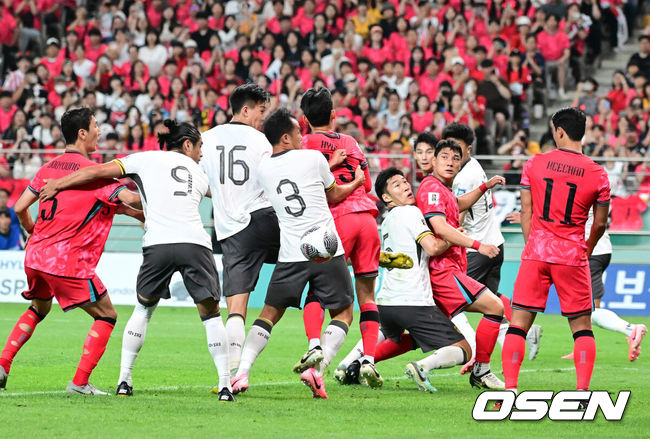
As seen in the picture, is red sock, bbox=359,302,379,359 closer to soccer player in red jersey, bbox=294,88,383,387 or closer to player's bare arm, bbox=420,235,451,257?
soccer player in red jersey, bbox=294,88,383,387

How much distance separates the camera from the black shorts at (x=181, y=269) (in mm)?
7508

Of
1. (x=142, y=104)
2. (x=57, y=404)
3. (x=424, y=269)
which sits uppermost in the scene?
(x=424, y=269)

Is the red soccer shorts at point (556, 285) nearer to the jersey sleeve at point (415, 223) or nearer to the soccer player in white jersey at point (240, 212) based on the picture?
the jersey sleeve at point (415, 223)

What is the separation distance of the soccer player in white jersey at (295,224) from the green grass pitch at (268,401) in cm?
52

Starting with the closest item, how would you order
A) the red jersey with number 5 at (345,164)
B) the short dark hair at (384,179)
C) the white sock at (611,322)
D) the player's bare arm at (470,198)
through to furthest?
the red jersey with number 5 at (345,164)
the short dark hair at (384,179)
the player's bare arm at (470,198)
the white sock at (611,322)

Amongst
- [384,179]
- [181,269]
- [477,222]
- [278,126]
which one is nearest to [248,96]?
[278,126]

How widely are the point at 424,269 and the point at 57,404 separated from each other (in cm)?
307

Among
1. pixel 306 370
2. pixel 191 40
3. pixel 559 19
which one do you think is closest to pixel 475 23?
pixel 559 19

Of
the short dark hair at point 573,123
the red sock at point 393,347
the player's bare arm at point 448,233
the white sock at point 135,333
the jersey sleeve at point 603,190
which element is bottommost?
the red sock at point 393,347

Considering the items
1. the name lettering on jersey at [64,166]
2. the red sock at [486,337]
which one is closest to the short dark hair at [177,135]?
the name lettering on jersey at [64,166]

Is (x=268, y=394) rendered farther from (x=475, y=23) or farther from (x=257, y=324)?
(x=475, y=23)

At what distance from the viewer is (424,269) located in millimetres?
8586

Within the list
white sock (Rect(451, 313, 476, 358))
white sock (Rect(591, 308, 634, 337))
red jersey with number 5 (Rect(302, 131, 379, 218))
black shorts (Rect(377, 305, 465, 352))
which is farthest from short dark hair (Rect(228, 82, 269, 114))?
white sock (Rect(591, 308, 634, 337))

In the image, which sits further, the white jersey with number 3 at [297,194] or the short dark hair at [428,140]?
the short dark hair at [428,140]
